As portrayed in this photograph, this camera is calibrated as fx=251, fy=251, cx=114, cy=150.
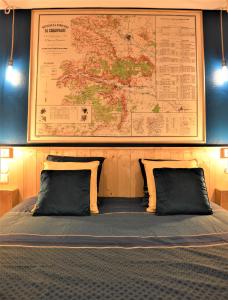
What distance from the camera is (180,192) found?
1.80 meters

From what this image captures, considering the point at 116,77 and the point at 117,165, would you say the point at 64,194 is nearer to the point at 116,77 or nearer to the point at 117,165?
the point at 117,165

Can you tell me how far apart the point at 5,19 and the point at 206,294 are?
275 cm

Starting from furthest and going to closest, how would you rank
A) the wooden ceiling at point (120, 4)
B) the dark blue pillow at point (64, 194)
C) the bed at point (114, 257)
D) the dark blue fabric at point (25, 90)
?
the dark blue fabric at point (25, 90), the wooden ceiling at point (120, 4), the dark blue pillow at point (64, 194), the bed at point (114, 257)

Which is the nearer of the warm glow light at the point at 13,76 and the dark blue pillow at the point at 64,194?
the dark blue pillow at the point at 64,194

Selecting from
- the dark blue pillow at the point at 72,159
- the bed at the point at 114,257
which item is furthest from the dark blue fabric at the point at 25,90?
the bed at the point at 114,257

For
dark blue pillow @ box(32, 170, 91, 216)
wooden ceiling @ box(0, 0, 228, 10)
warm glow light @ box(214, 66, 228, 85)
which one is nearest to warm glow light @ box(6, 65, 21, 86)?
wooden ceiling @ box(0, 0, 228, 10)

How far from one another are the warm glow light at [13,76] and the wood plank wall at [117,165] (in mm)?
635

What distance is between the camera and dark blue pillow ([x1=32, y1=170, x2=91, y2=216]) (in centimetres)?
173

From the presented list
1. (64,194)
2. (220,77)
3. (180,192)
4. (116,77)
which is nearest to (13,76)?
(116,77)

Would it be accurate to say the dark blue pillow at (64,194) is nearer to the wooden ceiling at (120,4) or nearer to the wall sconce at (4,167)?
the wall sconce at (4,167)

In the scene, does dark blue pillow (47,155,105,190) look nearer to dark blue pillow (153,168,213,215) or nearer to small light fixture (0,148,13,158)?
small light fixture (0,148,13,158)

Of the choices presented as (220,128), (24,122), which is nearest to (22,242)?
(24,122)

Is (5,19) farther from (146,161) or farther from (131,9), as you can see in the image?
(146,161)

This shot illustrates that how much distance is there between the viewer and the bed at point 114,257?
0.82 meters
